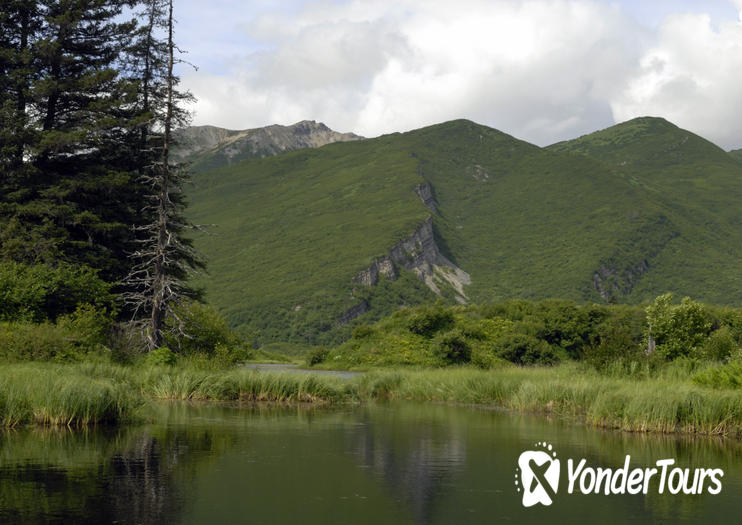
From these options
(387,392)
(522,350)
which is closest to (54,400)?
(387,392)

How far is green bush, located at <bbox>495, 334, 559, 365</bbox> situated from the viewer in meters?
77.0

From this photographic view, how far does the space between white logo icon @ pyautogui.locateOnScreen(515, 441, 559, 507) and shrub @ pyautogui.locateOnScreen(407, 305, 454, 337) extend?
60.2 m

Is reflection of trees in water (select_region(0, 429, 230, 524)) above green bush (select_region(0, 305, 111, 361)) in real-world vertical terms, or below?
below

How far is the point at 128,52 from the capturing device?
56531 millimetres

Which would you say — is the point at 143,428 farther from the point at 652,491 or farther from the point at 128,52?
the point at 128,52

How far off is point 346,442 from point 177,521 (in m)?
10.8

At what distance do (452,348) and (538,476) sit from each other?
5657 centimetres

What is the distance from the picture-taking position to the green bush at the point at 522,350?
7700 cm

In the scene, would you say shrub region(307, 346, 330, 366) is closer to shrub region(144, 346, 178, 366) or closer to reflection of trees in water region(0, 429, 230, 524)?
shrub region(144, 346, 178, 366)

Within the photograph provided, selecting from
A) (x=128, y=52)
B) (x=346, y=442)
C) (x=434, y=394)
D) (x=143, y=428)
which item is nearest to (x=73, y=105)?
(x=128, y=52)

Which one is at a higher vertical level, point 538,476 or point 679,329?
point 679,329

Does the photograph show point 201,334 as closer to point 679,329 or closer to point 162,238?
point 162,238

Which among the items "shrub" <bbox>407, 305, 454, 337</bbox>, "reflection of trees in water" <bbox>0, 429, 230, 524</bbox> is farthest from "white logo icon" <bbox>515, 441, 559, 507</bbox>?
"shrub" <bbox>407, 305, 454, 337</bbox>

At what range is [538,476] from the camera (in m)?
19.8
